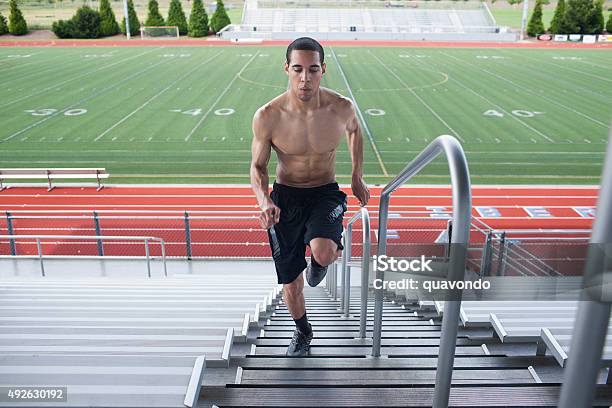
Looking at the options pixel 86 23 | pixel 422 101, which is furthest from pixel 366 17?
pixel 422 101

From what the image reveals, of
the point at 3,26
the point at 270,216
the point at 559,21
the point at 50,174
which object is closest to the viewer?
the point at 270,216

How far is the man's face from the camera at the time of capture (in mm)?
3322

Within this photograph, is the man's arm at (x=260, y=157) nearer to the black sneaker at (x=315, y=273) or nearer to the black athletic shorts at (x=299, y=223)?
the black athletic shorts at (x=299, y=223)

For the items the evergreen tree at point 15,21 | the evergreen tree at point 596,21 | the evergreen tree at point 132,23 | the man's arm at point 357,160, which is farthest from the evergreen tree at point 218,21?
the man's arm at point 357,160

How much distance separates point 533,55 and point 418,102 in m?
24.3

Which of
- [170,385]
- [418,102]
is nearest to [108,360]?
[170,385]

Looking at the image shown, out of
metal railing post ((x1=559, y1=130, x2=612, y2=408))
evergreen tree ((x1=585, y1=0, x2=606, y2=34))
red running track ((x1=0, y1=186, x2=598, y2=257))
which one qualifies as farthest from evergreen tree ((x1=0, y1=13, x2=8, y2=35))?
metal railing post ((x1=559, y1=130, x2=612, y2=408))

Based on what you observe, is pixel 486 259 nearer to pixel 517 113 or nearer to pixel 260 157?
pixel 260 157

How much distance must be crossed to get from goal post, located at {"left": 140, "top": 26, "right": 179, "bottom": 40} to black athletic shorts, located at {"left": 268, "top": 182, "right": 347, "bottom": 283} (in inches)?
2357

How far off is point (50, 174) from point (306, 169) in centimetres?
1319

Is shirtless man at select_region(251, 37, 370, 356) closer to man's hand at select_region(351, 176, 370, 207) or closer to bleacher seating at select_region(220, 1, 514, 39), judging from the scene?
man's hand at select_region(351, 176, 370, 207)

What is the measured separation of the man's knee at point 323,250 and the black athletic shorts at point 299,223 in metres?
0.06

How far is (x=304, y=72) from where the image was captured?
3.36 m

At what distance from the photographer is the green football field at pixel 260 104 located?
17.1 meters
